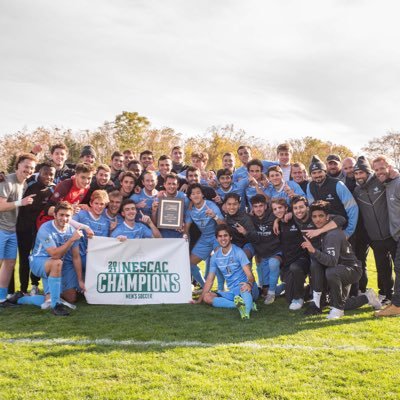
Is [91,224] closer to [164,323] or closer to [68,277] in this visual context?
[68,277]

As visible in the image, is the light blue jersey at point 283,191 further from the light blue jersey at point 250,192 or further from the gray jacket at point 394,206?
the gray jacket at point 394,206

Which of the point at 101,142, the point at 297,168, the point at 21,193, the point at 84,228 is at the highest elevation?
the point at 101,142

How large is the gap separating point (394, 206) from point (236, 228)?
8.55 feet

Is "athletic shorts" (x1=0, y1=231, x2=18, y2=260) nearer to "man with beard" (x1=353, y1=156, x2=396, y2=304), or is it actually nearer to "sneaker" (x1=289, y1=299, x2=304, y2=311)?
"sneaker" (x1=289, y1=299, x2=304, y2=311)

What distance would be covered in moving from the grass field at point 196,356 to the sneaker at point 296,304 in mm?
402

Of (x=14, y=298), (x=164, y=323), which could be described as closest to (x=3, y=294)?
(x=14, y=298)

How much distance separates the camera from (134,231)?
7176mm

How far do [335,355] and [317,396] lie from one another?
1.03 m

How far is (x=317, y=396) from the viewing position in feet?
11.1

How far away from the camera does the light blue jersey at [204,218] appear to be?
7.48 metres

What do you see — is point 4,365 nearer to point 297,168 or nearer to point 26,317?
point 26,317


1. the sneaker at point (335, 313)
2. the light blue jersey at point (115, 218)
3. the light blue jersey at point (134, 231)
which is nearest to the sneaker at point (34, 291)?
the light blue jersey at point (134, 231)

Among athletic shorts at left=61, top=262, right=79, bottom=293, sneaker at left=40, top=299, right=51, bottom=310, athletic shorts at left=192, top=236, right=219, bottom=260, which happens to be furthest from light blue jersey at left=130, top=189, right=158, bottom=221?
sneaker at left=40, top=299, right=51, bottom=310

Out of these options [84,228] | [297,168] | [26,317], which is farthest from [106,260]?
[297,168]
